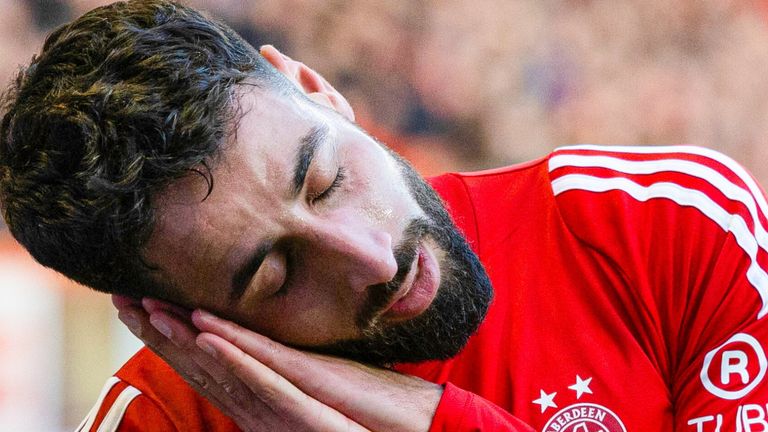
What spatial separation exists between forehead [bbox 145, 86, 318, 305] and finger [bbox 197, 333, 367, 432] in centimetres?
9

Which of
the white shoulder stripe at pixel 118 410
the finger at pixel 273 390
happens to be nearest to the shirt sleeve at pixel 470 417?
the finger at pixel 273 390

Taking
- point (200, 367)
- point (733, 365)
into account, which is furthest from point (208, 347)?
point (733, 365)

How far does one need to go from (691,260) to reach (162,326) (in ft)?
2.33

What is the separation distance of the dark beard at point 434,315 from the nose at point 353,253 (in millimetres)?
65

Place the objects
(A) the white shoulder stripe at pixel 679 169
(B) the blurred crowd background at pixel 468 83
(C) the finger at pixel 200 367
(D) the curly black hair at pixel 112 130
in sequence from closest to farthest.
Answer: (D) the curly black hair at pixel 112 130, (C) the finger at pixel 200 367, (A) the white shoulder stripe at pixel 679 169, (B) the blurred crowd background at pixel 468 83

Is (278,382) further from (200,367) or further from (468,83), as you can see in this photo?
(468,83)

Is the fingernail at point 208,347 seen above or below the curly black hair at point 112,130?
below

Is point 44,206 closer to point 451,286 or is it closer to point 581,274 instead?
point 451,286

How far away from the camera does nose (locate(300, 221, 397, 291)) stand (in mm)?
1127

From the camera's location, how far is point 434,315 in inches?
48.9

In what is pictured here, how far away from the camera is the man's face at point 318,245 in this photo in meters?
Answer: 1.13

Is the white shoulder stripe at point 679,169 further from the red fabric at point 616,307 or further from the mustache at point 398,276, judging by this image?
the mustache at point 398,276

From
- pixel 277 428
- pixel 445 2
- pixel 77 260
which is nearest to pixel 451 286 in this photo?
pixel 277 428

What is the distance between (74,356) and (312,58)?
119cm
